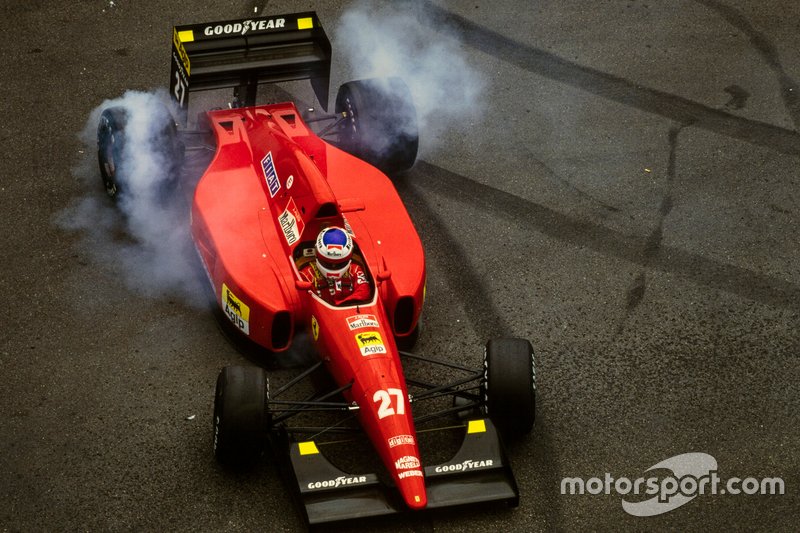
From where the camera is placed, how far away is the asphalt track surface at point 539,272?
22.1 ft

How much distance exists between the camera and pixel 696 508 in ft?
22.0

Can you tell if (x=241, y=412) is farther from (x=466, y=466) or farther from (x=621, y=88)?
(x=621, y=88)

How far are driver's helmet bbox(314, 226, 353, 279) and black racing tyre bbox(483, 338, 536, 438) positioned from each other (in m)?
1.03

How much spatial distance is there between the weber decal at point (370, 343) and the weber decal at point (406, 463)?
2.35ft

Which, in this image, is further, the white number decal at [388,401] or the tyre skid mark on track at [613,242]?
the tyre skid mark on track at [613,242]

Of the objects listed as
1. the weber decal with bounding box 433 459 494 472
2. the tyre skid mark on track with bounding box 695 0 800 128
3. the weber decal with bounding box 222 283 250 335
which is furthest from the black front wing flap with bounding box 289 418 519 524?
the tyre skid mark on track with bounding box 695 0 800 128

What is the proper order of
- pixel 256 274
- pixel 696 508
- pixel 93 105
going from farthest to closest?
1. pixel 93 105
2. pixel 256 274
3. pixel 696 508

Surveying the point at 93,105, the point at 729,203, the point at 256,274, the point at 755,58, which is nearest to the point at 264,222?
the point at 256,274

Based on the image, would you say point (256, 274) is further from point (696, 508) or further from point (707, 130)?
point (707, 130)

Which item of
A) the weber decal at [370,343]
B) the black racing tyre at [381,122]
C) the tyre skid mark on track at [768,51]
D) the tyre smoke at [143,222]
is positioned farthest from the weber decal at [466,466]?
the tyre skid mark on track at [768,51]

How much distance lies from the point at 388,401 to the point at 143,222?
307cm

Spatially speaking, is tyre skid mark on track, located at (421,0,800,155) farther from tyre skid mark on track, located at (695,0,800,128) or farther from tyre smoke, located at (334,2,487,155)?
tyre smoke, located at (334,2,487,155)

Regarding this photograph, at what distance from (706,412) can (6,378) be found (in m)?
4.57

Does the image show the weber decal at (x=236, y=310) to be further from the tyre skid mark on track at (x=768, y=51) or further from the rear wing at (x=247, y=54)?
the tyre skid mark on track at (x=768, y=51)
